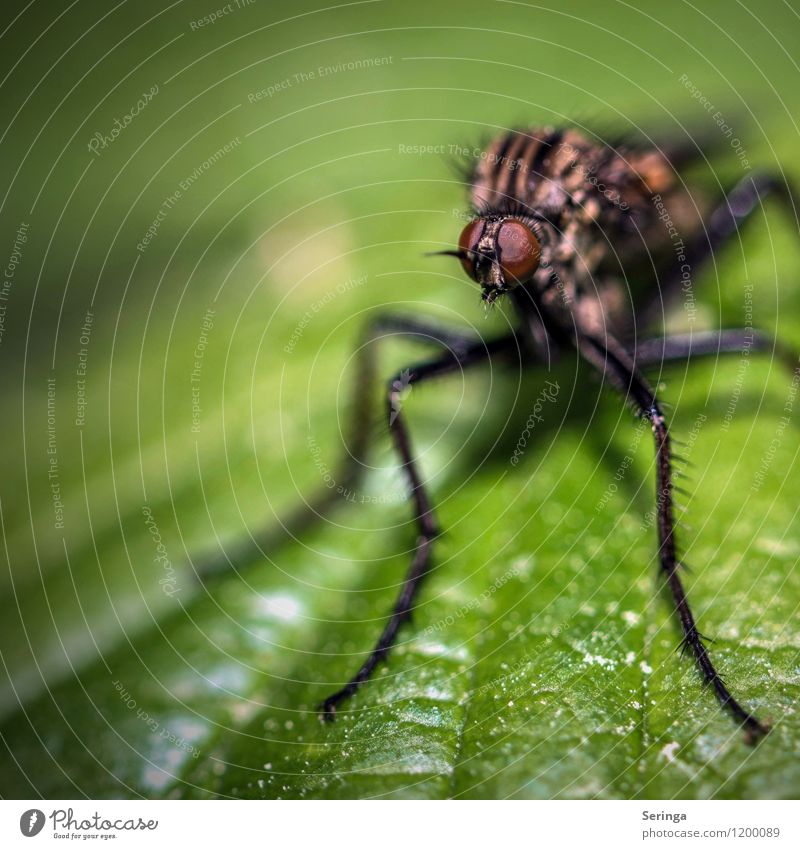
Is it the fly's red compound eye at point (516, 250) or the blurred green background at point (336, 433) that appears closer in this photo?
the blurred green background at point (336, 433)

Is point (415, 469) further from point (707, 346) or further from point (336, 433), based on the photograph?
point (707, 346)

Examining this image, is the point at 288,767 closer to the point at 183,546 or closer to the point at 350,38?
the point at 183,546

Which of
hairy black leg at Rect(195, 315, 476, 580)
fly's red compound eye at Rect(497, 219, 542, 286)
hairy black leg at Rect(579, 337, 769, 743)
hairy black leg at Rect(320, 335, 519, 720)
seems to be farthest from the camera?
hairy black leg at Rect(195, 315, 476, 580)

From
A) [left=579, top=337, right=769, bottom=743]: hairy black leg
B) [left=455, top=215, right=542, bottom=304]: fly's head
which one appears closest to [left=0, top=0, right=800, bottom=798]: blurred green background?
[left=579, top=337, right=769, bottom=743]: hairy black leg
